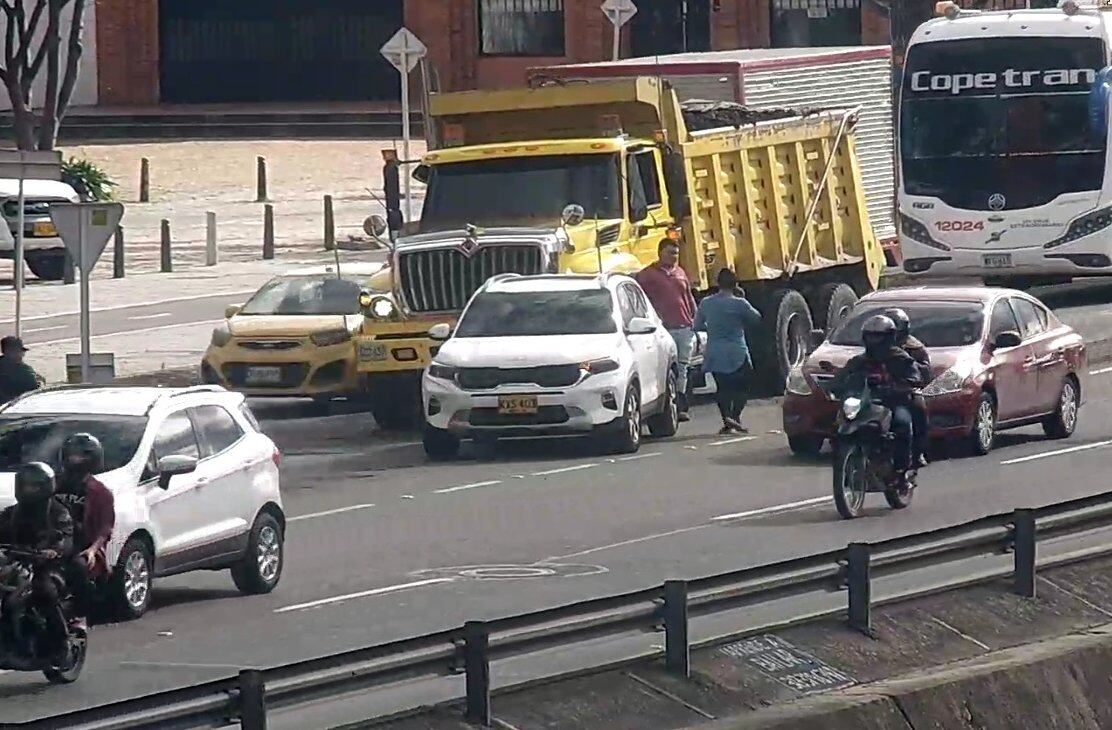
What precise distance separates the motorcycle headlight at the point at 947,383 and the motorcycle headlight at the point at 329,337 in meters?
6.90

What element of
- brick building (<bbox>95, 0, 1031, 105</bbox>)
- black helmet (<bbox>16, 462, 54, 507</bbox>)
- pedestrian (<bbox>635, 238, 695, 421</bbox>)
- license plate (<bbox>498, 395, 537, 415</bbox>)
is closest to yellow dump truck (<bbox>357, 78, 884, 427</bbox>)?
pedestrian (<bbox>635, 238, 695, 421</bbox>)

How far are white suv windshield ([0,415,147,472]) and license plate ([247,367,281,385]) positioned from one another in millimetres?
10967

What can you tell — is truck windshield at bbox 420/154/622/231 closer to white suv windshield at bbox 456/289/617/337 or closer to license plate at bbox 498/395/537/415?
white suv windshield at bbox 456/289/617/337

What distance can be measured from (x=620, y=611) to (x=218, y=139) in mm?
48751

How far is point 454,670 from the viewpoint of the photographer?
10.6m

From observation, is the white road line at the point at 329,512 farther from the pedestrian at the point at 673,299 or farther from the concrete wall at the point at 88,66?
the concrete wall at the point at 88,66

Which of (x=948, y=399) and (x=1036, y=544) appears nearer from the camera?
(x=1036, y=544)

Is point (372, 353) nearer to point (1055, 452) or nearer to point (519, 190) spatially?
point (519, 190)

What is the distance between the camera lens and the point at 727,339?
25.4 metres

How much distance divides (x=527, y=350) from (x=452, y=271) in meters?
2.63

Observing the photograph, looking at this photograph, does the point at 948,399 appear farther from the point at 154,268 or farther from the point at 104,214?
the point at 154,268

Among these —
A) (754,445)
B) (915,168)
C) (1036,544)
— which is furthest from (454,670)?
(915,168)

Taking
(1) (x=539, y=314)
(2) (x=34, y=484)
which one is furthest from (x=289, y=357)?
(2) (x=34, y=484)

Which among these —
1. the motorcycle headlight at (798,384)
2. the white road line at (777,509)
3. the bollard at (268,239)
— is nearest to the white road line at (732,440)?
the motorcycle headlight at (798,384)
